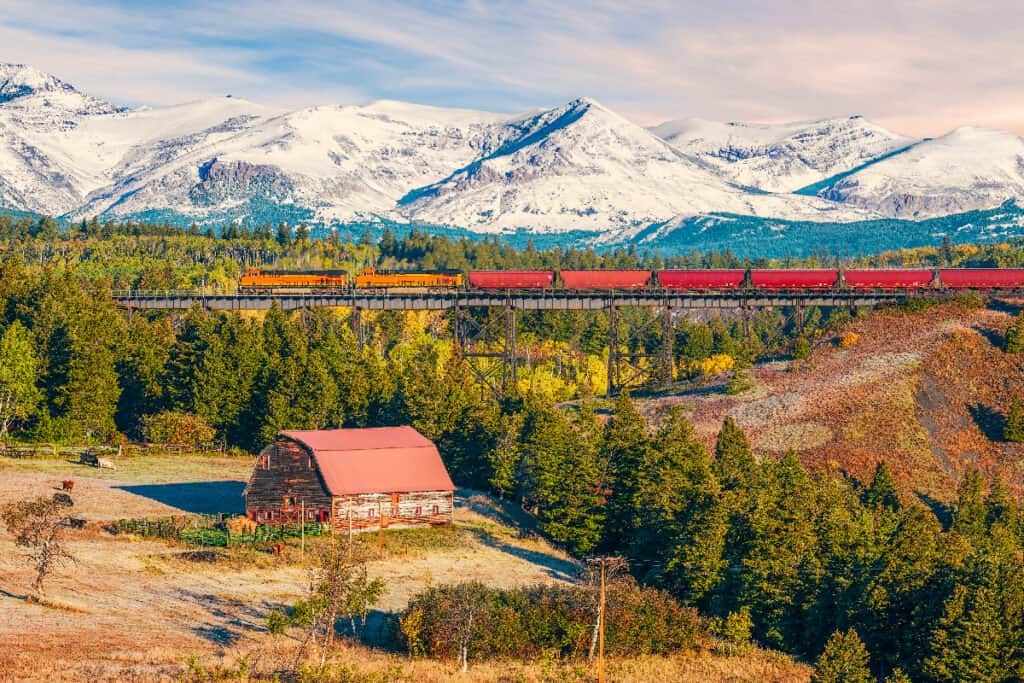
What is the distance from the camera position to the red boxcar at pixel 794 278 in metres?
133

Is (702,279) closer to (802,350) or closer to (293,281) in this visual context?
(802,350)

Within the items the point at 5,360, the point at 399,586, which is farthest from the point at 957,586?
the point at 5,360

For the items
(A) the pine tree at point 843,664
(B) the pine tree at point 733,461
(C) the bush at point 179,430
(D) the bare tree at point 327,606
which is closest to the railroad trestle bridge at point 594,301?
(C) the bush at point 179,430

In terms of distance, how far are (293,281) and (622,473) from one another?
3144 inches

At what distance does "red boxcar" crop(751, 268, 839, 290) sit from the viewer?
13338 cm

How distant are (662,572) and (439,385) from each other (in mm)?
33581

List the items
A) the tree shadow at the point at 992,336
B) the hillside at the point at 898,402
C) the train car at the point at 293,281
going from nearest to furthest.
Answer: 1. the hillside at the point at 898,402
2. the tree shadow at the point at 992,336
3. the train car at the point at 293,281

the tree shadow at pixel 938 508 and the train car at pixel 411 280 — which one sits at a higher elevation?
the train car at pixel 411 280

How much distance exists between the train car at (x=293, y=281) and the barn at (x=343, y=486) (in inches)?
2641

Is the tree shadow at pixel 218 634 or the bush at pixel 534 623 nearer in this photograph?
the tree shadow at pixel 218 634

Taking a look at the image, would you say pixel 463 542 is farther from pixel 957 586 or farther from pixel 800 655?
pixel 957 586

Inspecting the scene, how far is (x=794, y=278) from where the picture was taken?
440 ft

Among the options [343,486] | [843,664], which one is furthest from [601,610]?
[343,486]

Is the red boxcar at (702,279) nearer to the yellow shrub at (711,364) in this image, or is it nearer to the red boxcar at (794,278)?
the red boxcar at (794,278)
